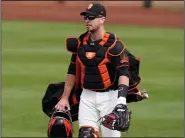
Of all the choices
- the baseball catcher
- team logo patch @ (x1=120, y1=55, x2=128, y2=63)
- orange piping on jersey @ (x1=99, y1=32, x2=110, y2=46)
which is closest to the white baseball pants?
the baseball catcher

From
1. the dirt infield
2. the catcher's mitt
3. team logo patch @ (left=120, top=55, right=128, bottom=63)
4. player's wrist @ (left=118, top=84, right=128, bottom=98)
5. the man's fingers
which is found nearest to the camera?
the catcher's mitt

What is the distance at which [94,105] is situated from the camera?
6309mm

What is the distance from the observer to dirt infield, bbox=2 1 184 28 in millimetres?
23844

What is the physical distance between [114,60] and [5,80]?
6611mm

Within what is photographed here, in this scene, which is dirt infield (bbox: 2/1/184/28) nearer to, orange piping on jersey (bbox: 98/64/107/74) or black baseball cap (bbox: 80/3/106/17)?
black baseball cap (bbox: 80/3/106/17)

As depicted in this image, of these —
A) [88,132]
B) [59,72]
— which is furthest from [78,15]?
[88,132]

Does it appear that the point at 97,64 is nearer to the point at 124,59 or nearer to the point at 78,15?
the point at 124,59

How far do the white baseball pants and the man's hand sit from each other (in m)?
0.15

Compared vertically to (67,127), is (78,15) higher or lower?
higher

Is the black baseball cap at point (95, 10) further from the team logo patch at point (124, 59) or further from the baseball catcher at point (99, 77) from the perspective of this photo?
the team logo patch at point (124, 59)

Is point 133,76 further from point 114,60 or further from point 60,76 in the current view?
point 60,76

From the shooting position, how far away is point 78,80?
651 centimetres

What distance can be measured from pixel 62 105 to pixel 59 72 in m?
6.97

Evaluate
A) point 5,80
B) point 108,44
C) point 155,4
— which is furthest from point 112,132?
point 155,4
